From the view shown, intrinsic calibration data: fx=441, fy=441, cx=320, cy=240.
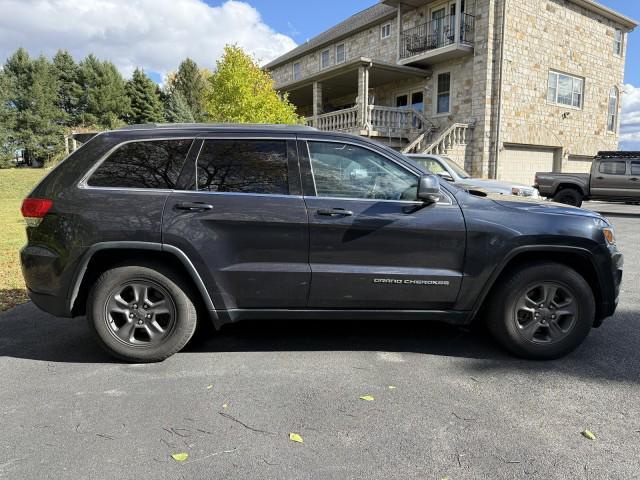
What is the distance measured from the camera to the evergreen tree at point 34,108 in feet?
123

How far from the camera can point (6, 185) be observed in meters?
19.7

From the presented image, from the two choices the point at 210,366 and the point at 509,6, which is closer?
the point at 210,366

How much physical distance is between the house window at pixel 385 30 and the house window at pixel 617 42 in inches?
467

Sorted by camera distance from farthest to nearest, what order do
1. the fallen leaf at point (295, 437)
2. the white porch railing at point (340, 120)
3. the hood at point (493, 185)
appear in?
the white porch railing at point (340, 120) → the hood at point (493, 185) → the fallen leaf at point (295, 437)

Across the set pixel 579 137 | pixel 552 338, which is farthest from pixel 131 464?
pixel 579 137

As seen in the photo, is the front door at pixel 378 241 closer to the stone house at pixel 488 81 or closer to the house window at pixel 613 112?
the stone house at pixel 488 81

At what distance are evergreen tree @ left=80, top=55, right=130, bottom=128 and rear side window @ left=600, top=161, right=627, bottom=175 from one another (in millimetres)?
39583

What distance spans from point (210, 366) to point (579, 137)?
2383 cm

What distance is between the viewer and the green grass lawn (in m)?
5.42

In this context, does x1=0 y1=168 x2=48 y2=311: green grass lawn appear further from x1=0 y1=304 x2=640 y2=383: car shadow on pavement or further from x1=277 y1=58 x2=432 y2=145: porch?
x1=277 y1=58 x2=432 y2=145: porch

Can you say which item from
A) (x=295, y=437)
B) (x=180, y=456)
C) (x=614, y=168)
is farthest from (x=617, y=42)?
(x=180, y=456)

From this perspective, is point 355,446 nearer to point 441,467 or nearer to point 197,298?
point 441,467

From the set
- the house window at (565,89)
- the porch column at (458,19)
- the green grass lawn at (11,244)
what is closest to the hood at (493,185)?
the green grass lawn at (11,244)

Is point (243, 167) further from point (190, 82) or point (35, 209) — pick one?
point (190, 82)
